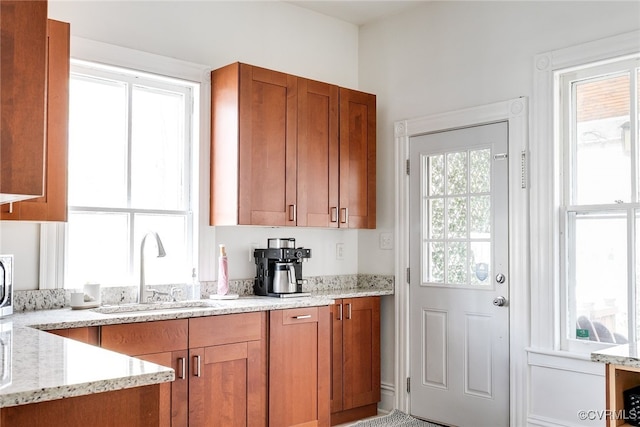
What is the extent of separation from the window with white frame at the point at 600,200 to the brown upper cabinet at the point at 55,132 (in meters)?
2.70

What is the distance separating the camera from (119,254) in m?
3.53

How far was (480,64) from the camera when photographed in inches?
155

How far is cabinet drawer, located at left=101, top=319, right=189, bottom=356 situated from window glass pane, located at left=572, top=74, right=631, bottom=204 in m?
2.33

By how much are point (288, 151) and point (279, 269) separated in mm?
759

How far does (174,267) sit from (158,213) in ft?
1.16

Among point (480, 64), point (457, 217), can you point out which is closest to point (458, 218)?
point (457, 217)

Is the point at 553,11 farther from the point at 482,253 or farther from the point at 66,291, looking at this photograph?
the point at 66,291

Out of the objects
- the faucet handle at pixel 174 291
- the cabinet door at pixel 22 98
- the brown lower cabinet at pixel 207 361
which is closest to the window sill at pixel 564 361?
the brown lower cabinet at pixel 207 361

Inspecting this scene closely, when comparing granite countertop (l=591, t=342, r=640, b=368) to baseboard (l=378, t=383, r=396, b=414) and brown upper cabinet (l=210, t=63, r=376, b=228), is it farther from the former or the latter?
baseboard (l=378, t=383, r=396, b=414)

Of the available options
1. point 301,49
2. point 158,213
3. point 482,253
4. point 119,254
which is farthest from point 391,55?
point 119,254

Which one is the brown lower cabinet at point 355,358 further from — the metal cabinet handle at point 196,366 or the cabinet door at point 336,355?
the metal cabinet handle at point 196,366

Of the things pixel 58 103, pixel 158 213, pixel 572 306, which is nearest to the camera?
pixel 58 103

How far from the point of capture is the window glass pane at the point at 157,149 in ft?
11.9

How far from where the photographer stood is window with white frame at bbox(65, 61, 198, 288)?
11.1ft
